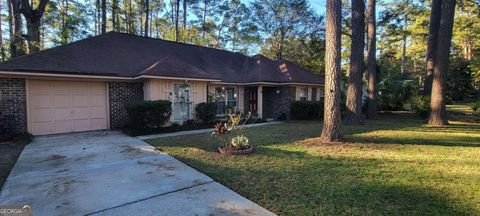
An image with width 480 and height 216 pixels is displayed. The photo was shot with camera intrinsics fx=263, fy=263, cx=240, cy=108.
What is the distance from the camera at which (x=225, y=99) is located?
15312 millimetres

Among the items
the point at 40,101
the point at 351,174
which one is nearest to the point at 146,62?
the point at 40,101

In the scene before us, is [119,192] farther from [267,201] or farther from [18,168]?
[18,168]

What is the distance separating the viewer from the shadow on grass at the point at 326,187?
3396 mm

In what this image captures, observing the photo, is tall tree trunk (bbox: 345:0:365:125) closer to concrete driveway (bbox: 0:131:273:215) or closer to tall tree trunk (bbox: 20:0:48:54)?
concrete driveway (bbox: 0:131:273:215)

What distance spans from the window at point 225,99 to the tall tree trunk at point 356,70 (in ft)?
20.1

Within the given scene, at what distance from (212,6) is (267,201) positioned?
28262 mm

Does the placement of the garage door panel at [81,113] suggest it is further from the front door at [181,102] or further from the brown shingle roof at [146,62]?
the front door at [181,102]

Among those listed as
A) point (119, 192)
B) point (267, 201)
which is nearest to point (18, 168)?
point (119, 192)

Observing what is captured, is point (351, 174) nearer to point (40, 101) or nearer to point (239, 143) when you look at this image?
point (239, 143)

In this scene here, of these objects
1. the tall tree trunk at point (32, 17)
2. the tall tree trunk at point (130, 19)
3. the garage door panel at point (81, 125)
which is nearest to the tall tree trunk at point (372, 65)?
the garage door panel at point (81, 125)

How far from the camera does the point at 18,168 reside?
5.33 meters

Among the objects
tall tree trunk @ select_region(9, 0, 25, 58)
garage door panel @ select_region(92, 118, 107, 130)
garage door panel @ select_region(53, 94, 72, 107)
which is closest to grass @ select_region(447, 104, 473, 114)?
garage door panel @ select_region(92, 118, 107, 130)

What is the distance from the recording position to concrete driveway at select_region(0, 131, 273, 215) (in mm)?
3426

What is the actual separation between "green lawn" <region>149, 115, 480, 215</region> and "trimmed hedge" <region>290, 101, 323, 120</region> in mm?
6883
